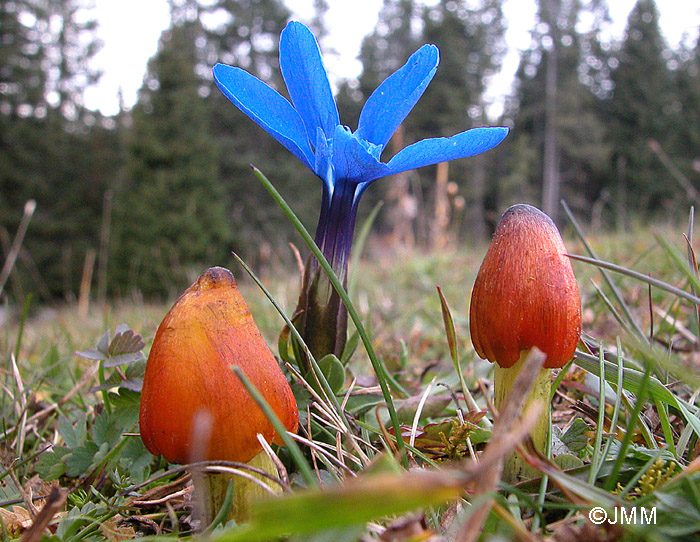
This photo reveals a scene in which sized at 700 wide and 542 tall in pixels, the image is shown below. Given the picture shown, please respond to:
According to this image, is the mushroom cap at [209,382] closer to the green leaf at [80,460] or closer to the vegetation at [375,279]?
the vegetation at [375,279]

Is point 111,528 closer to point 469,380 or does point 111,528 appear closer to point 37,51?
point 469,380

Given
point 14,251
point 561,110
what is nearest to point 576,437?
point 14,251

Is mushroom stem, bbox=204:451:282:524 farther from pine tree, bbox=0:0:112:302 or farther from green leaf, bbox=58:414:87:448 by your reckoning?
pine tree, bbox=0:0:112:302

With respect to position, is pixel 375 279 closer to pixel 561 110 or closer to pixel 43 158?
pixel 43 158

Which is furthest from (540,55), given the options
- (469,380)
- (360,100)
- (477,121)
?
(469,380)

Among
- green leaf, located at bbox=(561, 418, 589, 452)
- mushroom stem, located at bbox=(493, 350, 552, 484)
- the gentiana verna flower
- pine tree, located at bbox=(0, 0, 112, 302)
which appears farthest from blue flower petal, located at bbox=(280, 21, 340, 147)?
pine tree, located at bbox=(0, 0, 112, 302)

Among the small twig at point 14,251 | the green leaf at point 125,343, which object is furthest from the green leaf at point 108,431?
the small twig at point 14,251
